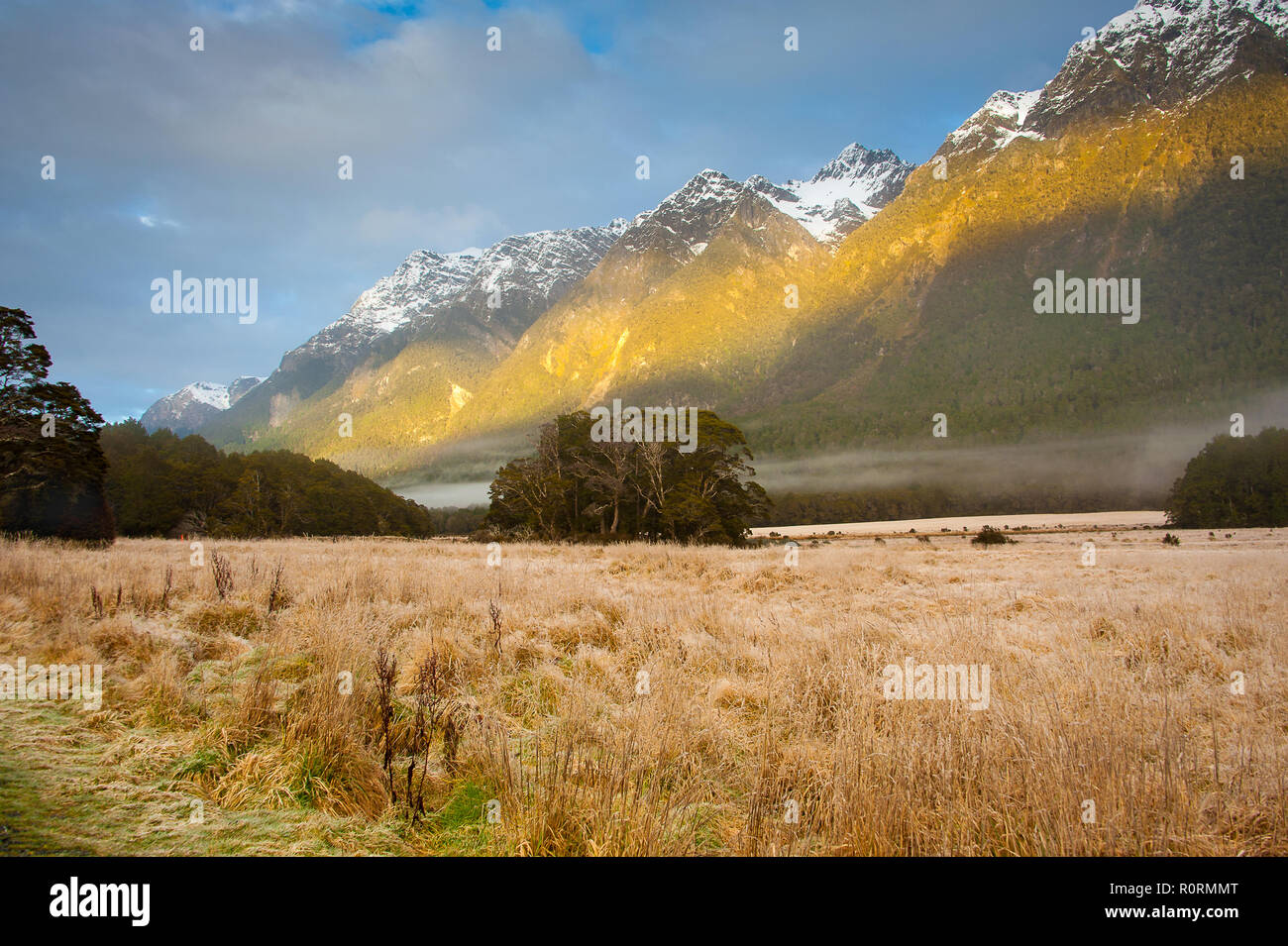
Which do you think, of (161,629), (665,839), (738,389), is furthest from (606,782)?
(738,389)

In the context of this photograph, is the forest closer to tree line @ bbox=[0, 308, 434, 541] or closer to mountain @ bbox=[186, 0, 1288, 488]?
tree line @ bbox=[0, 308, 434, 541]

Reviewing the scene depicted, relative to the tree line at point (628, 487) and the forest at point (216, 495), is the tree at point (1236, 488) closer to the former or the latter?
the tree line at point (628, 487)

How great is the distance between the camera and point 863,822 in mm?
2758

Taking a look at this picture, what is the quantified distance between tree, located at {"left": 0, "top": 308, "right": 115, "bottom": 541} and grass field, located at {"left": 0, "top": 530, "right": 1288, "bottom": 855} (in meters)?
17.2

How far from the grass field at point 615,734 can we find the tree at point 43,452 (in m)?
17.2

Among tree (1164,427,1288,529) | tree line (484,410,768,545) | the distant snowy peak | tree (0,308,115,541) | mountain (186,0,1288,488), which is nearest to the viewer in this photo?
tree (0,308,115,541)

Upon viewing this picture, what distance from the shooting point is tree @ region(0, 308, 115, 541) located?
61.5 ft

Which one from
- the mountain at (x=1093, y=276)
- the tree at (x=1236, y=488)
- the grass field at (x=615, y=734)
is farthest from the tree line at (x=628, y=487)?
the mountain at (x=1093, y=276)

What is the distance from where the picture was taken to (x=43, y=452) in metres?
19.8

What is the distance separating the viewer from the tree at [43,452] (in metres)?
Answer: 18.7

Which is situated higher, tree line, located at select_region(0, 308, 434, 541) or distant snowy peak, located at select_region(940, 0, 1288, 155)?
distant snowy peak, located at select_region(940, 0, 1288, 155)

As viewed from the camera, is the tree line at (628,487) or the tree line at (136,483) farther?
the tree line at (628,487)

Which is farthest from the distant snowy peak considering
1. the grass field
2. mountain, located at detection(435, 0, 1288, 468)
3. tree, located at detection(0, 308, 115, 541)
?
tree, located at detection(0, 308, 115, 541)

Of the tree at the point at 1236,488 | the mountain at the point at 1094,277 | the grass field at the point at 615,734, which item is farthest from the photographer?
the mountain at the point at 1094,277
